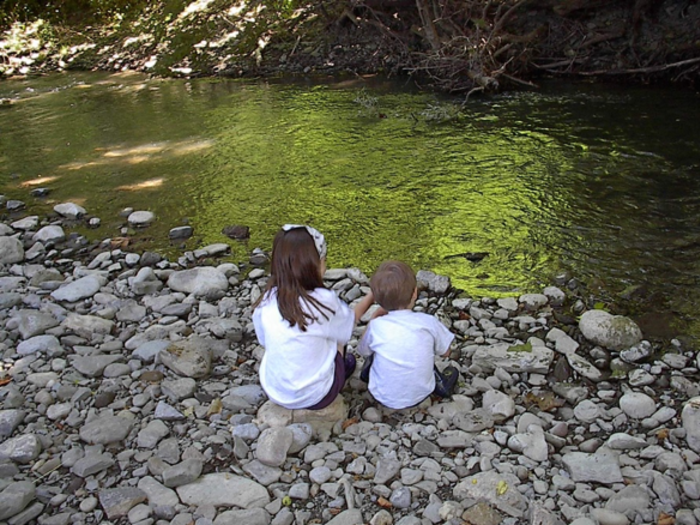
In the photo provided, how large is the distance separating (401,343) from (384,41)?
28.1 ft

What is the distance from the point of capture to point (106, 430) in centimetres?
274

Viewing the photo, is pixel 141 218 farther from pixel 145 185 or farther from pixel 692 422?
pixel 692 422

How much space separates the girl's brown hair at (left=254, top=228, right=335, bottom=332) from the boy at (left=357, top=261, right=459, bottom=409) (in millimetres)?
303

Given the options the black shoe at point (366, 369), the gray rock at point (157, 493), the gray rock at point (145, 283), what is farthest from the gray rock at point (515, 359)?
the gray rock at point (145, 283)

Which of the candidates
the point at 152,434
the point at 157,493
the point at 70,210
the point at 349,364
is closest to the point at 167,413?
the point at 152,434

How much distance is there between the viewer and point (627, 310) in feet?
12.1

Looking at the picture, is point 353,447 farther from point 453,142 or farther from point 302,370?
point 453,142

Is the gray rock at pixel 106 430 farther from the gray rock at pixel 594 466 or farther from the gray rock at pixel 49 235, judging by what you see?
the gray rock at pixel 49 235

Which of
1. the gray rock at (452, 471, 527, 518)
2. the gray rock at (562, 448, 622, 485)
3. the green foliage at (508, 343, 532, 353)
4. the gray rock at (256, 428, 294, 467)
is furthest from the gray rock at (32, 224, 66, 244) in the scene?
the gray rock at (562, 448, 622, 485)

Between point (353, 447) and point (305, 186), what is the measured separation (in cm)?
345

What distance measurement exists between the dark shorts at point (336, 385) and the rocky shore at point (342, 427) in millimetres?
69

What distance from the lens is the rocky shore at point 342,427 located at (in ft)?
7.64

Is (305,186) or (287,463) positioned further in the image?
(305,186)

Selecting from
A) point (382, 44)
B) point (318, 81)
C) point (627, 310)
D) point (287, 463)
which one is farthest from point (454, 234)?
point (382, 44)
